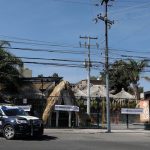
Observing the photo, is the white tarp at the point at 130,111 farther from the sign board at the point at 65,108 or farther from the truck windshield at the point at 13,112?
the truck windshield at the point at 13,112

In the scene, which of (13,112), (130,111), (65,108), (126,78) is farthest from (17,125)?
(126,78)

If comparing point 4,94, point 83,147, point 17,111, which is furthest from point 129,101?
point 83,147

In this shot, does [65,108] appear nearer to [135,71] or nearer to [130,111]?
[130,111]

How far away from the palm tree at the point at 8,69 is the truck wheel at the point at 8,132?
17.5 m

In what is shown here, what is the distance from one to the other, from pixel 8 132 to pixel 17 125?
0.62 metres

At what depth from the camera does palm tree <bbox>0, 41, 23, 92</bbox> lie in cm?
4250

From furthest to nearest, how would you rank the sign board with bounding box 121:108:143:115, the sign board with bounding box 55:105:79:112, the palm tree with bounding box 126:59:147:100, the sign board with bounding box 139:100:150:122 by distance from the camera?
the palm tree with bounding box 126:59:147:100 → the sign board with bounding box 139:100:150:122 → the sign board with bounding box 121:108:143:115 → the sign board with bounding box 55:105:79:112

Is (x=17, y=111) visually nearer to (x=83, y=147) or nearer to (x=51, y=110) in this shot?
(x=83, y=147)

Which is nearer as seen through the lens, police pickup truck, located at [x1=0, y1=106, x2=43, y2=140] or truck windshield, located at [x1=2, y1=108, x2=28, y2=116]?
police pickup truck, located at [x1=0, y1=106, x2=43, y2=140]

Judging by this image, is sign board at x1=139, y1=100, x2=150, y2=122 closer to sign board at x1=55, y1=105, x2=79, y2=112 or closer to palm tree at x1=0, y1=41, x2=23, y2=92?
sign board at x1=55, y1=105, x2=79, y2=112

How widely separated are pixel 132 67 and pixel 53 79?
23773mm

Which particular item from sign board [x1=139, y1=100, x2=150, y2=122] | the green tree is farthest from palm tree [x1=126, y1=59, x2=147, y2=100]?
sign board [x1=139, y1=100, x2=150, y2=122]

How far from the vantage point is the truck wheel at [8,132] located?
2467 centimetres

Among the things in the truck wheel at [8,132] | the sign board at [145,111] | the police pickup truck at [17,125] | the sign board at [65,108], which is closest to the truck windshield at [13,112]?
the police pickup truck at [17,125]
